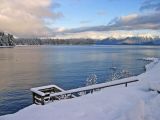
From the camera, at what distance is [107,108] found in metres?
11.4

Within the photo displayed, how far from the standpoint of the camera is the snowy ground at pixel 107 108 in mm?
9703

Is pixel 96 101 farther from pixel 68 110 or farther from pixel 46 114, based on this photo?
pixel 46 114

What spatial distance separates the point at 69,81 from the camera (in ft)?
176

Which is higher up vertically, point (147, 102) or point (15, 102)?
point (147, 102)

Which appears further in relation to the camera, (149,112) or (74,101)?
(74,101)

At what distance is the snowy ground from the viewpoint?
970 cm

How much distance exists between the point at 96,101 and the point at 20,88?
36.0 m

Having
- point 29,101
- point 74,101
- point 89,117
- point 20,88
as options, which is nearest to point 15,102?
point 29,101

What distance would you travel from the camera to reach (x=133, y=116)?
899 centimetres

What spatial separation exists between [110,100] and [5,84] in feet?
138

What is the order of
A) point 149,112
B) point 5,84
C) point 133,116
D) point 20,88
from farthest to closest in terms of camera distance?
point 5,84 < point 20,88 < point 149,112 < point 133,116

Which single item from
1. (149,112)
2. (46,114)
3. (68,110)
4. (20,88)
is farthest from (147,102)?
(20,88)

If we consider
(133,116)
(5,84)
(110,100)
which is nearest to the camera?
(133,116)

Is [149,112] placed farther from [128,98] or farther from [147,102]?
[128,98]
